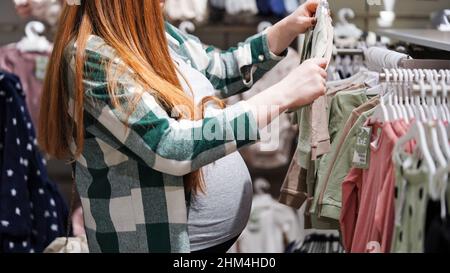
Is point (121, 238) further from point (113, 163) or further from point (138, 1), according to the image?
point (138, 1)

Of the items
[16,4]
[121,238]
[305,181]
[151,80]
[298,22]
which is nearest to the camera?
[151,80]

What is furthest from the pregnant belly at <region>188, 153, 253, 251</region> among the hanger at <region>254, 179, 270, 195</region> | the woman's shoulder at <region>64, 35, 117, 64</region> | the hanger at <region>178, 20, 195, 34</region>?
the hanger at <region>254, 179, 270, 195</region>

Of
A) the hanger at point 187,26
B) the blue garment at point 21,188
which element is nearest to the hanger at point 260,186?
the hanger at point 187,26

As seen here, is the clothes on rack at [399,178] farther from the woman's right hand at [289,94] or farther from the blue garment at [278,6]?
the blue garment at [278,6]

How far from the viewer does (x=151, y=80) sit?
1432mm

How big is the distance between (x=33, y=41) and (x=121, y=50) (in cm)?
177

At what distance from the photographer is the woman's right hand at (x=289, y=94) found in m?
1.38

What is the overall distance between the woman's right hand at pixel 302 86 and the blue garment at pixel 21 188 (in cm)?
133

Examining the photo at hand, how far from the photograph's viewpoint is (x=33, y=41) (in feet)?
10.1

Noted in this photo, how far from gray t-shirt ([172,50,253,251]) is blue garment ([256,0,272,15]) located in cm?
153

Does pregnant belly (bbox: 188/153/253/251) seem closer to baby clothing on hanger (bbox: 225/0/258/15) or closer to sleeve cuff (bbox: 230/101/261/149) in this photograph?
sleeve cuff (bbox: 230/101/261/149)
